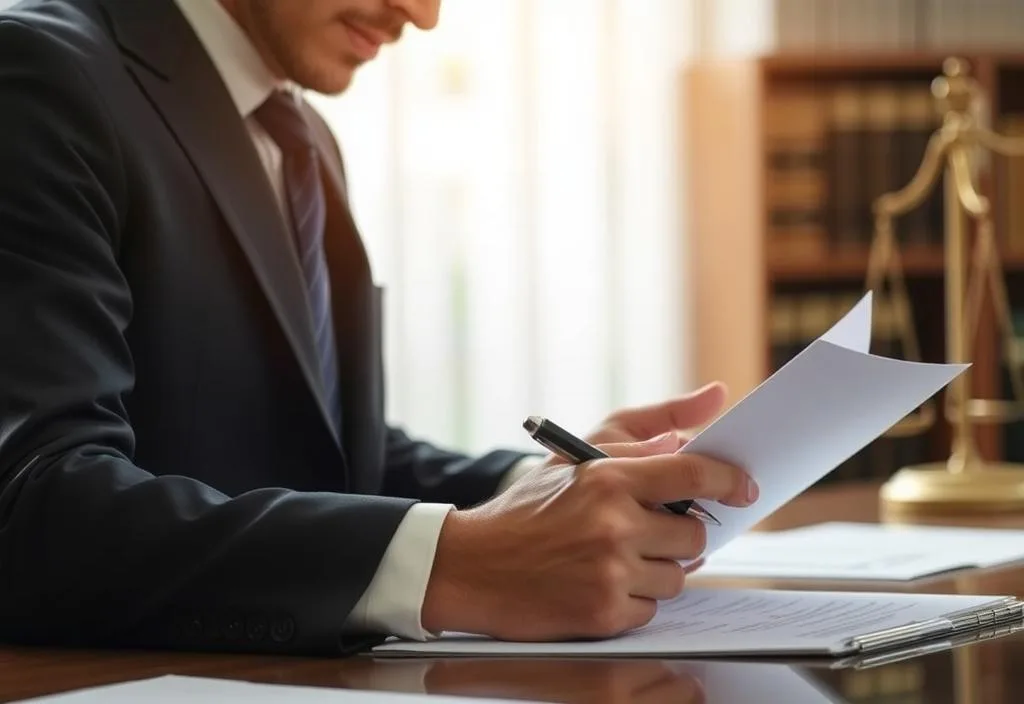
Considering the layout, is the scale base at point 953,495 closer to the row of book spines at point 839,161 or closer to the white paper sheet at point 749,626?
the white paper sheet at point 749,626

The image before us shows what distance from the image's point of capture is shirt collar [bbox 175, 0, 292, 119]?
1537 millimetres

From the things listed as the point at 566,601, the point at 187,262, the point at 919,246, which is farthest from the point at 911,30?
the point at 566,601

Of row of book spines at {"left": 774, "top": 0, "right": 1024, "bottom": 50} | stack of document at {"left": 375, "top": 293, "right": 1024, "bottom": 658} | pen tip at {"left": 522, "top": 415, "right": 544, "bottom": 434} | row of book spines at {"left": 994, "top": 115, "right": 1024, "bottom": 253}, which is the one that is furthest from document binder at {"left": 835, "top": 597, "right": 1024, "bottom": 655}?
row of book spines at {"left": 774, "top": 0, "right": 1024, "bottom": 50}

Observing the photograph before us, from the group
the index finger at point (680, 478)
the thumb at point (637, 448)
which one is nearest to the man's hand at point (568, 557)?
the index finger at point (680, 478)

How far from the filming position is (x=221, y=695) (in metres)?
0.86

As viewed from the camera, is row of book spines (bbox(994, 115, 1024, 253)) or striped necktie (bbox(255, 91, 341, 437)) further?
row of book spines (bbox(994, 115, 1024, 253))

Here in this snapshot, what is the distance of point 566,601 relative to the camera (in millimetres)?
1018

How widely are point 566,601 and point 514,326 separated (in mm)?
2436

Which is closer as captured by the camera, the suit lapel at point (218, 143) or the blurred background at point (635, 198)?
the suit lapel at point (218, 143)

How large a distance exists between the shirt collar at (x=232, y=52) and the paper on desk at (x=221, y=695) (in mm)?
732

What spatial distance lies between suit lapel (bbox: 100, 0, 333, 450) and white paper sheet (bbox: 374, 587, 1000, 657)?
403mm

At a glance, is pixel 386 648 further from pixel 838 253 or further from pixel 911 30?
pixel 911 30

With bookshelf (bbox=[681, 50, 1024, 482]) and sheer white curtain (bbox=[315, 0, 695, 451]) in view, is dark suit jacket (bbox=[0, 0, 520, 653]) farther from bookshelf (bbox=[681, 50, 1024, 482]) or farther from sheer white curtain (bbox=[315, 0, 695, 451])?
bookshelf (bbox=[681, 50, 1024, 482])

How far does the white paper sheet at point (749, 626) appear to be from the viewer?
979 mm
